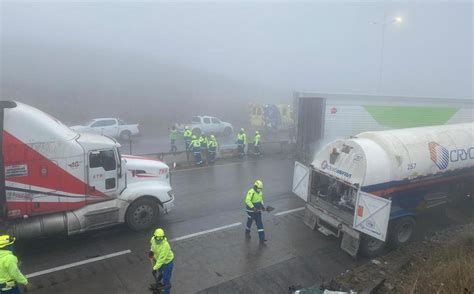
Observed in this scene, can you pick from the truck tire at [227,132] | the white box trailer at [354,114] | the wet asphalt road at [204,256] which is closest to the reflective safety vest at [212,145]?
the white box trailer at [354,114]

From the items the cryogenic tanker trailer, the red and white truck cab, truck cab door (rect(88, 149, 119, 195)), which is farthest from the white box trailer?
truck cab door (rect(88, 149, 119, 195))

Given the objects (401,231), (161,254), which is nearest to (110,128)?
(161,254)

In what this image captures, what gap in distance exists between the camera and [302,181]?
37.9 feet

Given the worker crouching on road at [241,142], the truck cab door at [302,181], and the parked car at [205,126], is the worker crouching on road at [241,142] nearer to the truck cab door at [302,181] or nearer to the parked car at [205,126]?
the parked car at [205,126]

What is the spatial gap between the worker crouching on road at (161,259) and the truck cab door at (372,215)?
4592 millimetres

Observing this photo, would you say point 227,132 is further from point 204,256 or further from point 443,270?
point 443,270

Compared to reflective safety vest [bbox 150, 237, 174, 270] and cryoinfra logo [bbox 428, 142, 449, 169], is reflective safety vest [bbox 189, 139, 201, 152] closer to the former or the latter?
cryoinfra logo [bbox 428, 142, 449, 169]

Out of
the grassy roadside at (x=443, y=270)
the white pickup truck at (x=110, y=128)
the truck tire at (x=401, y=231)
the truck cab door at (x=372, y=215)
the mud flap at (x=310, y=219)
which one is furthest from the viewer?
the white pickup truck at (x=110, y=128)

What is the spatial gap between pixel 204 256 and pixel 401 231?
17.0 feet

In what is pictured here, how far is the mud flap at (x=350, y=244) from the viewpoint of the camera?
9.56m

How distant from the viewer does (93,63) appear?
51.8m

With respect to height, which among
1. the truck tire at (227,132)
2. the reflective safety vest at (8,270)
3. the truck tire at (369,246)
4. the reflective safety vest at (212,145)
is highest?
the reflective safety vest at (212,145)

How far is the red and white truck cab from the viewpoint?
353 inches

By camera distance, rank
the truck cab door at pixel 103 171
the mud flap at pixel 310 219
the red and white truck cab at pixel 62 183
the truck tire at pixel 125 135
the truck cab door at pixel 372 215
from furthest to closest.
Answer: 1. the truck tire at pixel 125 135
2. the mud flap at pixel 310 219
3. the truck cab door at pixel 103 171
4. the red and white truck cab at pixel 62 183
5. the truck cab door at pixel 372 215
